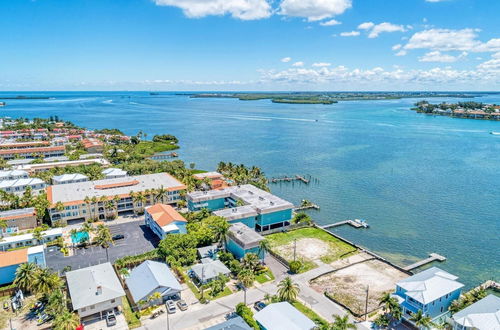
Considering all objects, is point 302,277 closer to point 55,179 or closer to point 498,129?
point 55,179

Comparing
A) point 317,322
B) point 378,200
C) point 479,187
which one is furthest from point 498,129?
point 317,322

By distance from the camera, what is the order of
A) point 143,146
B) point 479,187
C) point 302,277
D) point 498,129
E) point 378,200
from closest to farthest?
point 302,277
point 378,200
point 479,187
point 143,146
point 498,129

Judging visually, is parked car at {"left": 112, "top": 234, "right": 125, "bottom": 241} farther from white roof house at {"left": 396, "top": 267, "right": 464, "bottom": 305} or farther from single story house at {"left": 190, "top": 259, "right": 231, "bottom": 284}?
white roof house at {"left": 396, "top": 267, "right": 464, "bottom": 305}

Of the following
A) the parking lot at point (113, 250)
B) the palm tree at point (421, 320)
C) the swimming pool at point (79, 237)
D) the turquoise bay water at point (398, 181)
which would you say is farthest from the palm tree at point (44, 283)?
the turquoise bay water at point (398, 181)

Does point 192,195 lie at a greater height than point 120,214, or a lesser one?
greater

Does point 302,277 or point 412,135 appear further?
point 412,135

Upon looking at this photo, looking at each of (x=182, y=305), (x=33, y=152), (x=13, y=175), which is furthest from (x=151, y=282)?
(x=33, y=152)

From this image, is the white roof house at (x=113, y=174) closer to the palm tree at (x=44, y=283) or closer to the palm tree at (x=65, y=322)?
the palm tree at (x=44, y=283)
